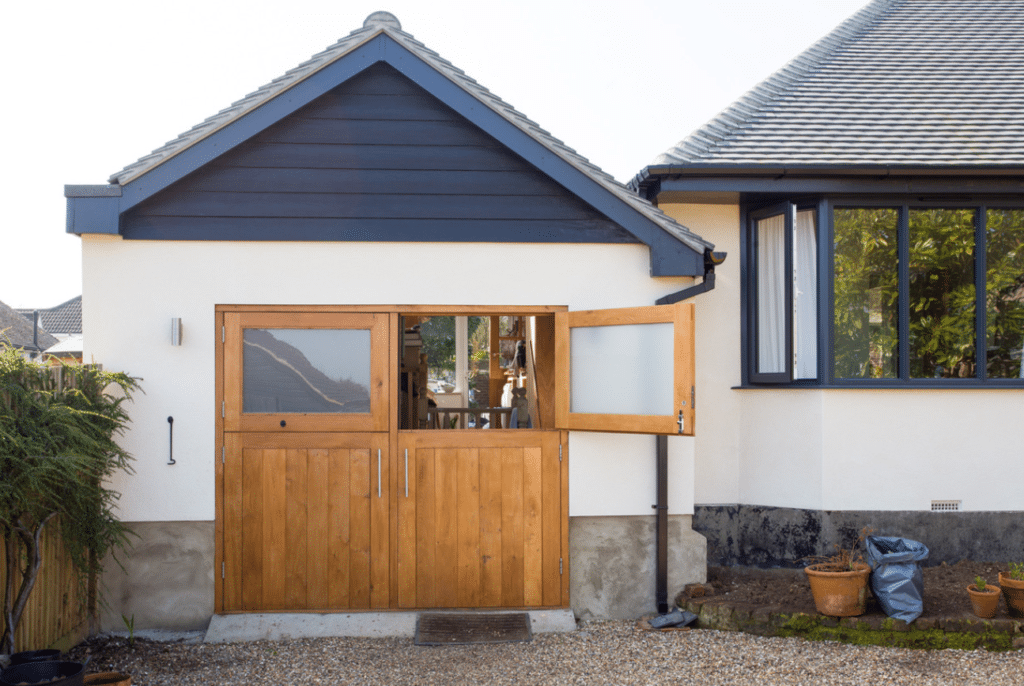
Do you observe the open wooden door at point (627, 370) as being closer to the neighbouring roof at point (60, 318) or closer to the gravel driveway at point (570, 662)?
the gravel driveway at point (570, 662)

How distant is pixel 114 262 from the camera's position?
569 cm

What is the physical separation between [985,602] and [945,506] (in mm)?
1466

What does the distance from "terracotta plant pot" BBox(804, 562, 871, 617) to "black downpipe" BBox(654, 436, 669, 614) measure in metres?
1.09

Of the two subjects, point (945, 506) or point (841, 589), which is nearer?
point (841, 589)

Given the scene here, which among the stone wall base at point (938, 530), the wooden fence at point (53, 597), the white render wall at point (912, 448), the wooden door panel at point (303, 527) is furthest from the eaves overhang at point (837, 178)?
the wooden fence at point (53, 597)

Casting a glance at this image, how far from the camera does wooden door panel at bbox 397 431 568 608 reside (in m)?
5.84

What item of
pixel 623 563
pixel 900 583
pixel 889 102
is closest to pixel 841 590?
pixel 900 583

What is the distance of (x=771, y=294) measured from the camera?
22.8 feet

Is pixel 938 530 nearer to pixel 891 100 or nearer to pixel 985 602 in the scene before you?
pixel 985 602

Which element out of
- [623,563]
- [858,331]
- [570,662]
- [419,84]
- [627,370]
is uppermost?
[419,84]

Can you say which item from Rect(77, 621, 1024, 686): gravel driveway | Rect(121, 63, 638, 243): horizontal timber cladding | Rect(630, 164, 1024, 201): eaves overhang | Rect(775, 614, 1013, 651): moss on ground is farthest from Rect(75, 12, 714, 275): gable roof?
Rect(77, 621, 1024, 686): gravel driveway

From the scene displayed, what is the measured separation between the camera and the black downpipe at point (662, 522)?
5.87 meters

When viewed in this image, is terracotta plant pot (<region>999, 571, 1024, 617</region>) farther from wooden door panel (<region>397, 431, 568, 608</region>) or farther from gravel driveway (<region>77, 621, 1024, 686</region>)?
wooden door panel (<region>397, 431, 568, 608</region>)

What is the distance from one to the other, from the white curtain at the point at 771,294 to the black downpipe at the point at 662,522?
5.58 ft
